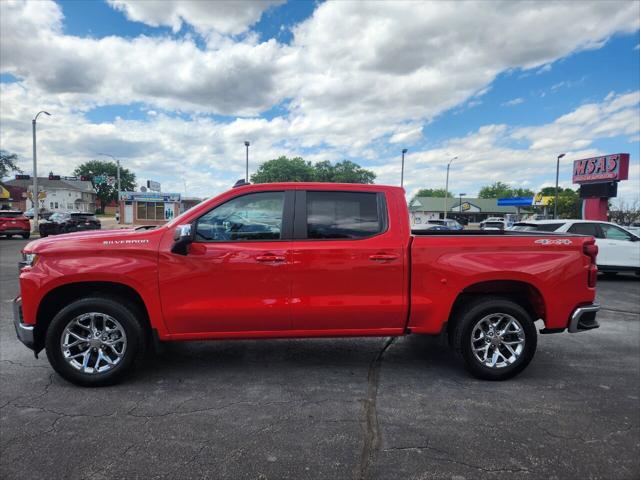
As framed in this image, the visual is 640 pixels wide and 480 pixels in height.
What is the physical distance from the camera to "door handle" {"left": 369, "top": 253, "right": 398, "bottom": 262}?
3629 millimetres

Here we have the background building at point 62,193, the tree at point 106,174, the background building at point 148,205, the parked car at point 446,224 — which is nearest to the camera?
the parked car at point 446,224

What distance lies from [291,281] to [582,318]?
2.85 metres

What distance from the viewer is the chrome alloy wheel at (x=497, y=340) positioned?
3.77 metres

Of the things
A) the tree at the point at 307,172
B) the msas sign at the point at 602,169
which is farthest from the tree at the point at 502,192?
the msas sign at the point at 602,169

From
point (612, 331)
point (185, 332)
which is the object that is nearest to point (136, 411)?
point (185, 332)

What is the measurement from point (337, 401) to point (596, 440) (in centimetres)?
189

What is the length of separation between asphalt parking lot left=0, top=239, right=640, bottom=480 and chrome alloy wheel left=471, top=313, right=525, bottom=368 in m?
0.24

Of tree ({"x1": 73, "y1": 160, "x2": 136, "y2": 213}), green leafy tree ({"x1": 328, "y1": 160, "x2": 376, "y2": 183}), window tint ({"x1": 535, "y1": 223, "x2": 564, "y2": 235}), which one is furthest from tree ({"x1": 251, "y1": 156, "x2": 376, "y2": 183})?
window tint ({"x1": 535, "y1": 223, "x2": 564, "y2": 235})

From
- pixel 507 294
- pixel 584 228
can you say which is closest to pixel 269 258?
pixel 507 294

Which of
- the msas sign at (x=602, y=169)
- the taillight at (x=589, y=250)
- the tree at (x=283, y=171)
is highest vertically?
the tree at (x=283, y=171)

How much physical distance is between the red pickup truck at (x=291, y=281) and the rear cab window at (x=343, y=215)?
1cm

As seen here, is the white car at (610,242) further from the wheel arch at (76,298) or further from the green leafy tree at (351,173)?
the green leafy tree at (351,173)

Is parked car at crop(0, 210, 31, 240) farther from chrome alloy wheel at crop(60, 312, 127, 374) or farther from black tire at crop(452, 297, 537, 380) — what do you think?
black tire at crop(452, 297, 537, 380)

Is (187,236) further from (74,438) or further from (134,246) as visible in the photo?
(74,438)
